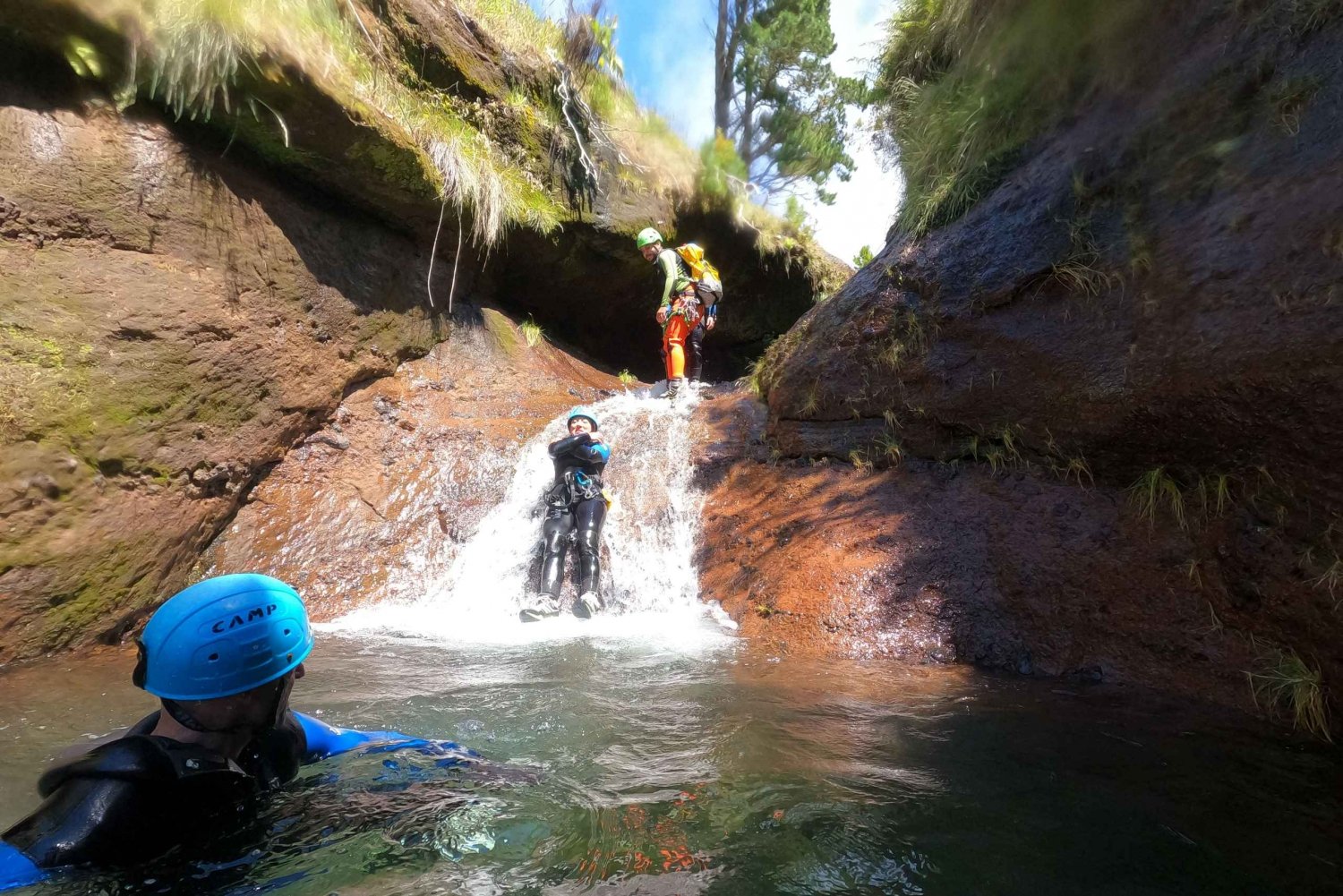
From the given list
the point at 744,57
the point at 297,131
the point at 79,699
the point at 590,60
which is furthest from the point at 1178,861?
the point at 744,57

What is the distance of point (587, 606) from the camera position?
5.45 m

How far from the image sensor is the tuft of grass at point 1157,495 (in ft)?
12.1

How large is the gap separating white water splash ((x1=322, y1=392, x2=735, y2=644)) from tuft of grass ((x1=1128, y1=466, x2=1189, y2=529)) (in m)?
2.72

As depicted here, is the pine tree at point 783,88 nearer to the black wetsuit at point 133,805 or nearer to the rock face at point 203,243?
the rock face at point 203,243

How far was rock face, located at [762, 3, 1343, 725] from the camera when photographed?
3066mm

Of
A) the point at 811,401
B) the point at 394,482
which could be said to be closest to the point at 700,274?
the point at 811,401

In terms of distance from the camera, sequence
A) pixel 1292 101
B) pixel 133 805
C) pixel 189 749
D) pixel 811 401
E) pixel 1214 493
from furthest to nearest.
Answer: pixel 811 401 → pixel 1214 493 → pixel 1292 101 → pixel 189 749 → pixel 133 805

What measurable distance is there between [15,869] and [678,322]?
8.04m

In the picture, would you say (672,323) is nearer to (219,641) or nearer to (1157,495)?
(1157,495)

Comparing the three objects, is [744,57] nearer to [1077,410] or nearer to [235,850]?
[1077,410]

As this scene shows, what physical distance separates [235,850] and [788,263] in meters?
11.2

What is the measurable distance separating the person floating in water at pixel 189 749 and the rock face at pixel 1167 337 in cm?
370

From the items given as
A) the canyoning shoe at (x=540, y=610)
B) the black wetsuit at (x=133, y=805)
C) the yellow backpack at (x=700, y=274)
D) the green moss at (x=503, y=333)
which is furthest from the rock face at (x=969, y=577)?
the green moss at (x=503, y=333)

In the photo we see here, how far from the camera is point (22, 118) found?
4.50 m
